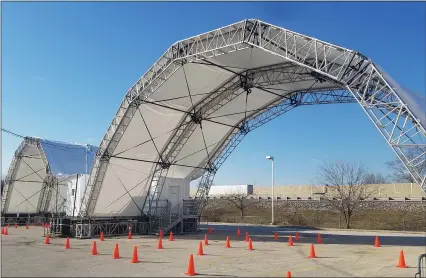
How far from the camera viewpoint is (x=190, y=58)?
68.8ft

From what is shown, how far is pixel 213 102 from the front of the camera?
26422mm

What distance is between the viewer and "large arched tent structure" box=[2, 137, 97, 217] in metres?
37.4

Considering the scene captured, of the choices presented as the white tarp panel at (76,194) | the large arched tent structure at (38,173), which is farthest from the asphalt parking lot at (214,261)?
the large arched tent structure at (38,173)

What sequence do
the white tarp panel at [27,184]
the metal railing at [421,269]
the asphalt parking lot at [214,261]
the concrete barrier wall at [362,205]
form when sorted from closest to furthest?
the metal railing at [421,269], the asphalt parking lot at [214,261], the white tarp panel at [27,184], the concrete barrier wall at [362,205]

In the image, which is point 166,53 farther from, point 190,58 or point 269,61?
point 269,61

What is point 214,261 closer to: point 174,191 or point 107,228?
point 107,228

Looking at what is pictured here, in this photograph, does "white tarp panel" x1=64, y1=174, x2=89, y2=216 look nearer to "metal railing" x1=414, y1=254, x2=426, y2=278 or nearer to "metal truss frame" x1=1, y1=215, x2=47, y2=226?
"metal truss frame" x1=1, y1=215, x2=47, y2=226

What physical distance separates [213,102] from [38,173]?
2454cm

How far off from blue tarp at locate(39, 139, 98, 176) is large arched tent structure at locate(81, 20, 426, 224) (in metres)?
12.5

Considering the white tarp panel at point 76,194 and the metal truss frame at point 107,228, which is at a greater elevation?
the white tarp panel at point 76,194

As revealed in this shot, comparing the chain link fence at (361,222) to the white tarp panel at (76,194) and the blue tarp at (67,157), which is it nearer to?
the blue tarp at (67,157)

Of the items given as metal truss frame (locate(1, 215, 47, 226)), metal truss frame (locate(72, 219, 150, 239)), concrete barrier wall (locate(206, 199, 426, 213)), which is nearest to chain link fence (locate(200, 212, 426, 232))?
concrete barrier wall (locate(206, 199, 426, 213))

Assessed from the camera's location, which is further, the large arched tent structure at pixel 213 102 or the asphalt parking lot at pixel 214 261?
the large arched tent structure at pixel 213 102

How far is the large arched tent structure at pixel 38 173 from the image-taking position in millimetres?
37375
